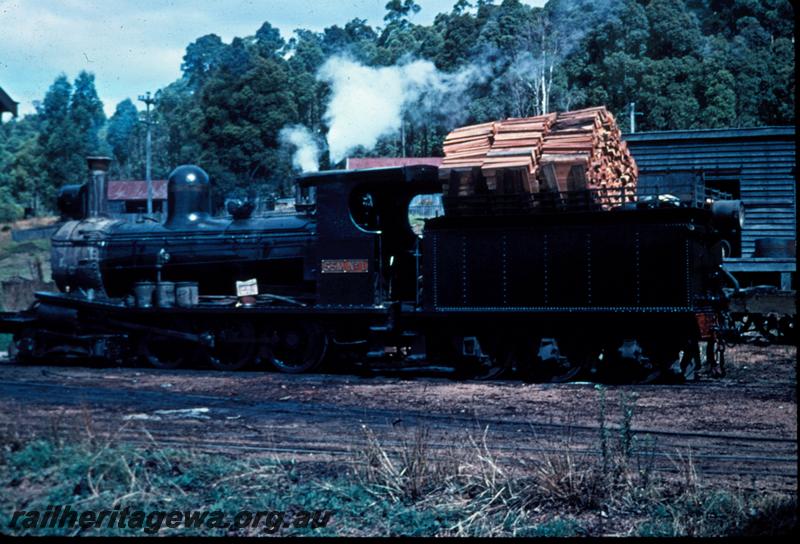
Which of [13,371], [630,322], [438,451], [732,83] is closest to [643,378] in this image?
[630,322]

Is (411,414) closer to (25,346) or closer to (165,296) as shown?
(165,296)

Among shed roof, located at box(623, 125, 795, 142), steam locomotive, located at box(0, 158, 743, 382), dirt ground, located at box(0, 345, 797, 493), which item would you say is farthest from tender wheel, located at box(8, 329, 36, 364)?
shed roof, located at box(623, 125, 795, 142)

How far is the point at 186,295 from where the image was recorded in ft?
47.6

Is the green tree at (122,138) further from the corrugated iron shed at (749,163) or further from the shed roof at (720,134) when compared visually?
the corrugated iron shed at (749,163)

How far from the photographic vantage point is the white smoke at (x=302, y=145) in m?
35.0

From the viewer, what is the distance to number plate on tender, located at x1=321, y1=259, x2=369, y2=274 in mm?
13289

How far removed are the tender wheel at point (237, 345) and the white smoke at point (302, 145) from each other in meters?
19.7

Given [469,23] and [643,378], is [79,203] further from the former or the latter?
[469,23]

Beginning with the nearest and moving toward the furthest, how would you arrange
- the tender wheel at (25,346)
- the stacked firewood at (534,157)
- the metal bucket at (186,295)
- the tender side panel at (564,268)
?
1. the tender side panel at (564,268)
2. the stacked firewood at (534,157)
3. the metal bucket at (186,295)
4. the tender wheel at (25,346)

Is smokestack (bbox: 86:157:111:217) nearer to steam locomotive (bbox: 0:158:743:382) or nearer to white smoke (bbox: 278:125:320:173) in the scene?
steam locomotive (bbox: 0:158:743:382)

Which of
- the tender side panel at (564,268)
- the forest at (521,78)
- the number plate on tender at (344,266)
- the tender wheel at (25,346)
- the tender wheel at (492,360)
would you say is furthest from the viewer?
the forest at (521,78)

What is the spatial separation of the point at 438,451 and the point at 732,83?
39.0 metres

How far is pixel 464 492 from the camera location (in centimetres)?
596

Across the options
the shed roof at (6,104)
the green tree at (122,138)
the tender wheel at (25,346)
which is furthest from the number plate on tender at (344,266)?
the green tree at (122,138)
